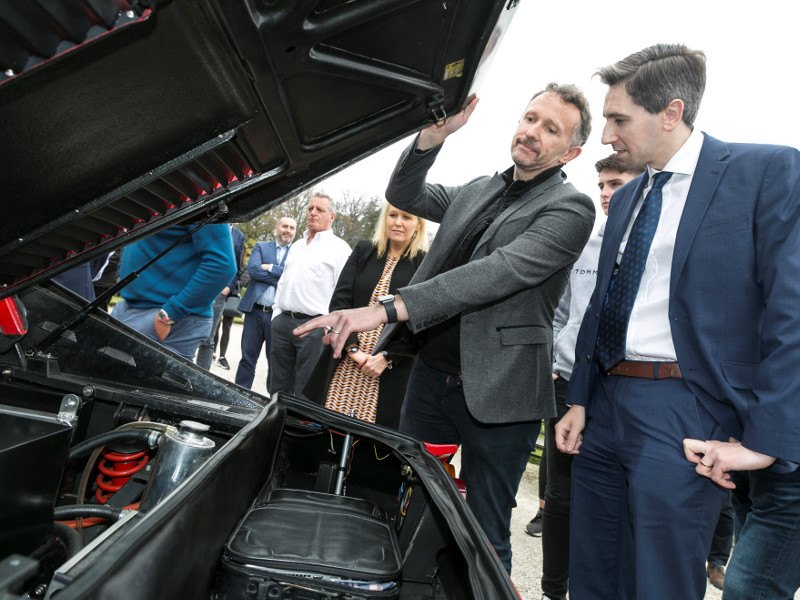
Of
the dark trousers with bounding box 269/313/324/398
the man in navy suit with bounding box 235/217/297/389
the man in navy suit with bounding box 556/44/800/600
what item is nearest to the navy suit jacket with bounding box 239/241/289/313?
the man in navy suit with bounding box 235/217/297/389

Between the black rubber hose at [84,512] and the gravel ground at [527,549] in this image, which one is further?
the gravel ground at [527,549]

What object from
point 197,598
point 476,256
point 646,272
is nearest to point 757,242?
point 646,272

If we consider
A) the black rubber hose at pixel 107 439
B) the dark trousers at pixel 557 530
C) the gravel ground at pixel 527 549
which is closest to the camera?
the black rubber hose at pixel 107 439

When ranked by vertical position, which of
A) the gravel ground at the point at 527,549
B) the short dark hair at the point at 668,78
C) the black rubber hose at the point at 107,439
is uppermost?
the short dark hair at the point at 668,78

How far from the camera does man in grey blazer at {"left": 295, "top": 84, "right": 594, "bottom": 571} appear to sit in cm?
192

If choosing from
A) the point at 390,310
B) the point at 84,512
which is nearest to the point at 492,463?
the point at 390,310

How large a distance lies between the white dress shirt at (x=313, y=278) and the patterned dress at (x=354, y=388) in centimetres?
104

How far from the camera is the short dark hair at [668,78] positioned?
1693 millimetres

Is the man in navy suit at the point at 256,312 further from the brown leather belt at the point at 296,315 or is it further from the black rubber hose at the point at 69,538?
the black rubber hose at the point at 69,538

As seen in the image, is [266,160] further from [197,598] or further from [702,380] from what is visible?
[702,380]

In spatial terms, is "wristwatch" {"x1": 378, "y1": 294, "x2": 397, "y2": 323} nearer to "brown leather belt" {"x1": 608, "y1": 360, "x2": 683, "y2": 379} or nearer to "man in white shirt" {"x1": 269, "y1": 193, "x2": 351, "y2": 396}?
"brown leather belt" {"x1": 608, "y1": 360, "x2": 683, "y2": 379}

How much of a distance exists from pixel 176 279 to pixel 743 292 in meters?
2.86

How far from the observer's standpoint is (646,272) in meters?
1.76

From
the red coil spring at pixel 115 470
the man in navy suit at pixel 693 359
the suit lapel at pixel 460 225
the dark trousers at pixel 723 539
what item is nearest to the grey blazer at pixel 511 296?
the suit lapel at pixel 460 225
